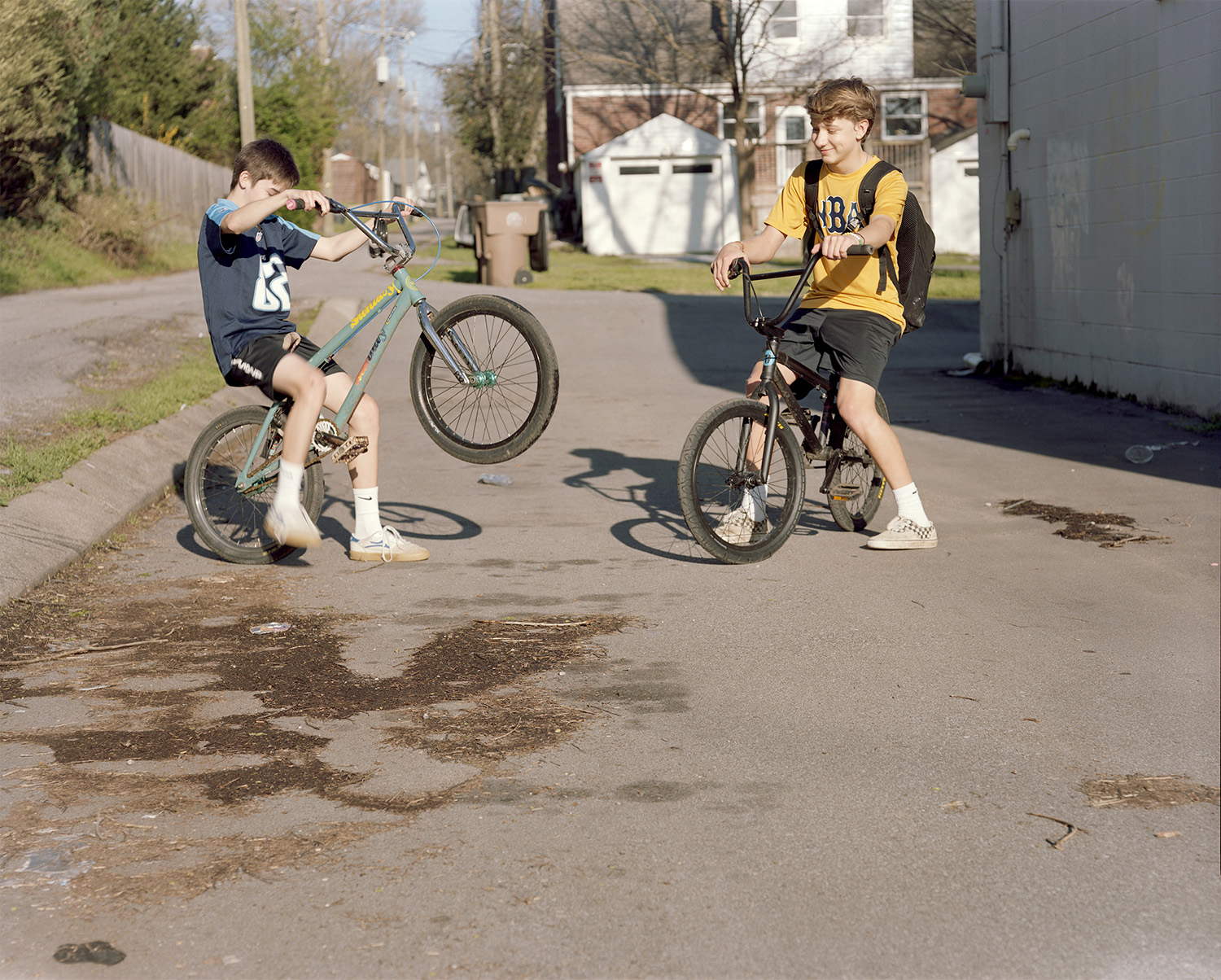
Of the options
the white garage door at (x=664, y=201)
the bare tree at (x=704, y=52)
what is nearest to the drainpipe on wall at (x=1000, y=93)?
the bare tree at (x=704, y=52)

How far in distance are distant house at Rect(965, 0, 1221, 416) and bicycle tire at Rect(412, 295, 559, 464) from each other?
5796mm

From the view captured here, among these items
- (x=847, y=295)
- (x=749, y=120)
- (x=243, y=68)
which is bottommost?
(x=847, y=295)

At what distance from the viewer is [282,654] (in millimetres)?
4902

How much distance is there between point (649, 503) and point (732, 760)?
13.4 ft

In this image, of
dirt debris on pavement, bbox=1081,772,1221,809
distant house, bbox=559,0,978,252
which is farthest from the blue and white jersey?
→ distant house, bbox=559,0,978,252

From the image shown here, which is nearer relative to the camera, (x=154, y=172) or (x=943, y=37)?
(x=154, y=172)

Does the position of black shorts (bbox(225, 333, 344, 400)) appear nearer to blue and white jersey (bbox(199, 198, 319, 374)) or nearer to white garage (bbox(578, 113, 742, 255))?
blue and white jersey (bbox(199, 198, 319, 374))

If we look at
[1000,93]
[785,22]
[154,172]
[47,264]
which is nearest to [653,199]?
[785,22]

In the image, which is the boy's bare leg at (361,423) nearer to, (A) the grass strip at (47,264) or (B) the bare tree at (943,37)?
(A) the grass strip at (47,264)

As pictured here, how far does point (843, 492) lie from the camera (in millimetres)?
6719

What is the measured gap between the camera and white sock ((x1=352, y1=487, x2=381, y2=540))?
6.43 metres

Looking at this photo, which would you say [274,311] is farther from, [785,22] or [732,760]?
[785,22]

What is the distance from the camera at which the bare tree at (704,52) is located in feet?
123

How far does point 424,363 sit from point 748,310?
1553mm
